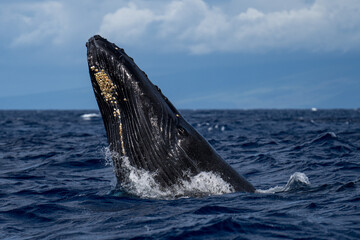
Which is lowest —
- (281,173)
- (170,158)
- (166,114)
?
(281,173)

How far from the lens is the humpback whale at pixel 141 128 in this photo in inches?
289

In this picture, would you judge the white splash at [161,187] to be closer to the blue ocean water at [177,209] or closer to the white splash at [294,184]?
the blue ocean water at [177,209]

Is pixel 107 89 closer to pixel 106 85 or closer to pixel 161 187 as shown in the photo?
pixel 106 85

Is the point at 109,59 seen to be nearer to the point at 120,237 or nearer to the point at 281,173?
the point at 120,237

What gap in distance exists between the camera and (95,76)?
7.49m

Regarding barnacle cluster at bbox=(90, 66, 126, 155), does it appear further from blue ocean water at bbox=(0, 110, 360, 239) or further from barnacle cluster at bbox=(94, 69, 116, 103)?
blue ocean water at bbox=(0, 110, 360, 239)

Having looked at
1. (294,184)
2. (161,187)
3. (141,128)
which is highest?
(141,128)

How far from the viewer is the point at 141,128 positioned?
24.2 feet

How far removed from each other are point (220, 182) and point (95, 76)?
2.44 metres

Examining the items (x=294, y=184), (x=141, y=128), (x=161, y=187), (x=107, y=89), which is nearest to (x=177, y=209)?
(x=161, y=187)

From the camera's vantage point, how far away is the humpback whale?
733 cm

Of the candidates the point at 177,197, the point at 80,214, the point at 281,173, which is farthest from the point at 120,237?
the point at 281,173

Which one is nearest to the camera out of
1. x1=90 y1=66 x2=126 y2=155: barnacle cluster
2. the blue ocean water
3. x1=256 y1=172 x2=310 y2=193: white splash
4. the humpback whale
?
the blue ocean water

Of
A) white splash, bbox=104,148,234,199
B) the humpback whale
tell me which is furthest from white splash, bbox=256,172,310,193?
white splash, bbox=104,148,234,199
